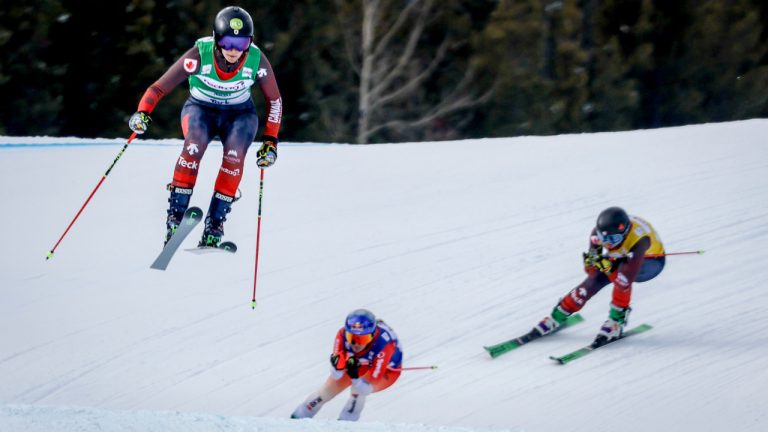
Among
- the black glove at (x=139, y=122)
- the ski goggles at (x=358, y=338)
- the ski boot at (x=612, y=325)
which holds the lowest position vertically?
the ski goggles at (x=358, y=338)

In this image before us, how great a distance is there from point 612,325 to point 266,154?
10.1 ft

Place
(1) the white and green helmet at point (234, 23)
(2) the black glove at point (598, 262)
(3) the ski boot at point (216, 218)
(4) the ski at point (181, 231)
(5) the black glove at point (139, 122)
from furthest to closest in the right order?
(2) the black glove at point (598, 262), (3) the ski boot at point (216, 218), (4) the ski at point (181, 231), (5) the black glove at point (139, 122), (1) the white and green helmet at point (234, 23)

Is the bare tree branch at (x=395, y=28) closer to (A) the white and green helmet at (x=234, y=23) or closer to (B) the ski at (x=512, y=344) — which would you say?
(B) the ski at (x=512, y=344)

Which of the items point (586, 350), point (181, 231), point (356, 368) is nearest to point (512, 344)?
point (586, 350)

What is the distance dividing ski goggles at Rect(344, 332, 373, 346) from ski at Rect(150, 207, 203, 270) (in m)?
1.24

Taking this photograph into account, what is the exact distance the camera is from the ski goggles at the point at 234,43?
5.63 metres

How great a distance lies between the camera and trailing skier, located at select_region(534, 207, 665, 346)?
7715 mm

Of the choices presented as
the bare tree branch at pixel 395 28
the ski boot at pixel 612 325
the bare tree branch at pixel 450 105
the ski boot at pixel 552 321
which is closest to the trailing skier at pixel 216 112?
the ski boot at pixel 552 321

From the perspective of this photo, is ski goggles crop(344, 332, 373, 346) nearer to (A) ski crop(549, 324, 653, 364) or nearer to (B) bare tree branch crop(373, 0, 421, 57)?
(A) ski crop(549, 324, 653, 364)

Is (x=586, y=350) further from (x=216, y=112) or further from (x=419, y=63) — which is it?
(x=419, y=63)

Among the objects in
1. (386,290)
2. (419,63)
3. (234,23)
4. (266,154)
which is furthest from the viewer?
(419,63)

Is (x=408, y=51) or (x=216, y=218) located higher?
(x=408, y=51)

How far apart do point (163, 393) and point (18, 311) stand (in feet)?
4.79

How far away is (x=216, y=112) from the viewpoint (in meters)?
6.06
